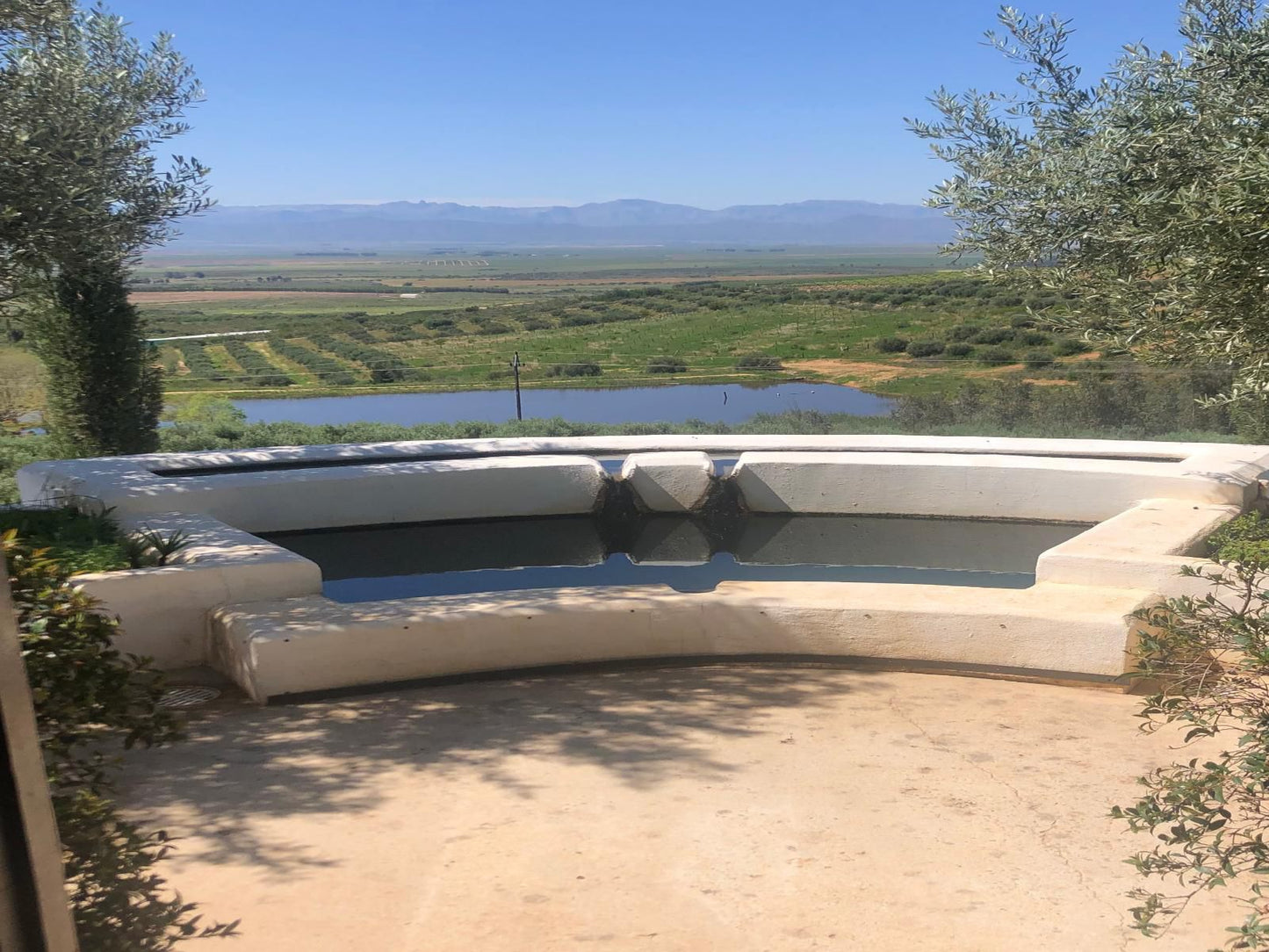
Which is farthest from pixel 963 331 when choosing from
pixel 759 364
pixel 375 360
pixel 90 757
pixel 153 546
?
pixel 90 757

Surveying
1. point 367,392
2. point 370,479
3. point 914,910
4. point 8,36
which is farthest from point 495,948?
point 367,392

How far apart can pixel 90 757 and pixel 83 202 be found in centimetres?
348

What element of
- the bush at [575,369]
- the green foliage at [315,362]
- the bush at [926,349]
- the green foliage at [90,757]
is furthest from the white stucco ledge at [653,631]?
the bush at [926,349]

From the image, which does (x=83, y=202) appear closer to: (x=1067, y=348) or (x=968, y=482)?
(x=968, y=482)

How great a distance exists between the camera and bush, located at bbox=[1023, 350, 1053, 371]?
43.8 ft

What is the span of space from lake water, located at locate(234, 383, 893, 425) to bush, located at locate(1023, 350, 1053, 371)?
7.64 ft

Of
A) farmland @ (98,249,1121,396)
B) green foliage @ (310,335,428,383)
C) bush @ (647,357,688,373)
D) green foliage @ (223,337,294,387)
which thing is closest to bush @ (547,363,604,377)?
farmland @ (98,249,1121,396)

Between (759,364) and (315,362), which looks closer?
(759,364)

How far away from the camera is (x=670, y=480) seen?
26.6 ft

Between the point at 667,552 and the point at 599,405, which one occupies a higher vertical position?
the point at 599,405

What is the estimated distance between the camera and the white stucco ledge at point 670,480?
807cm

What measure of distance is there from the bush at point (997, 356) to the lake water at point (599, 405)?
1998mm

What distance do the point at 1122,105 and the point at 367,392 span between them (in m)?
10.7

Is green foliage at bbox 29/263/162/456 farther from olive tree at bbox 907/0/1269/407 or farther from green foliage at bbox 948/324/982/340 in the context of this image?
green foliage at bbox 948/324/982/340
